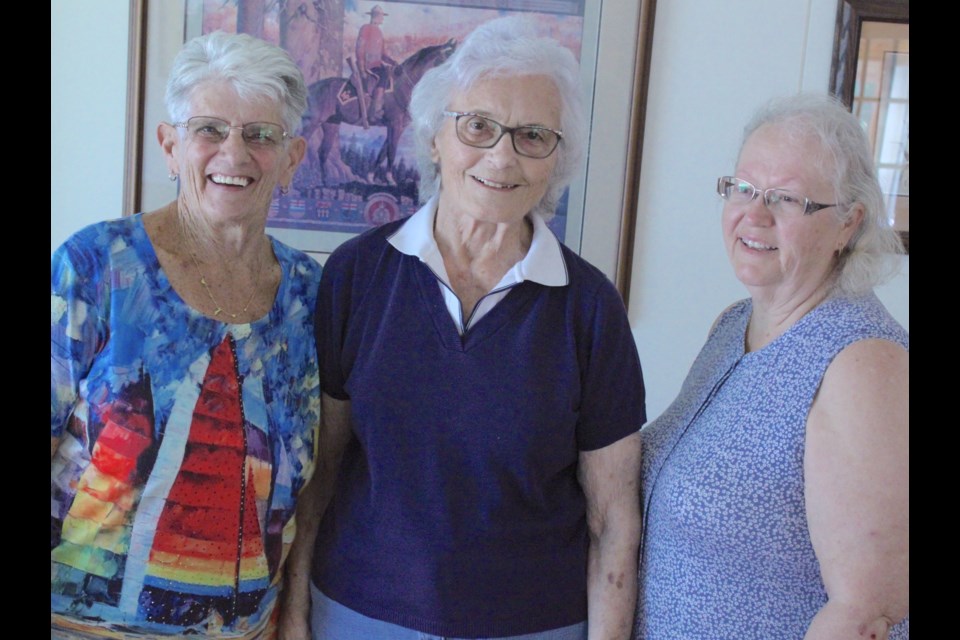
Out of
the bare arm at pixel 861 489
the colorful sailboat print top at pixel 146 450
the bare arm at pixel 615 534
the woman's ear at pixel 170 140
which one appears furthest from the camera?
the bare arm at pixel 615 534

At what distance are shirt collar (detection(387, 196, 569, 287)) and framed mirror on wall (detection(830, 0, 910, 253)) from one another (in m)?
0.93

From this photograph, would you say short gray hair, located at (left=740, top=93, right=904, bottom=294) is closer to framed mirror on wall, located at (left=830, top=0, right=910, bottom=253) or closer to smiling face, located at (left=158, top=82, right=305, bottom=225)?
framed mirror on wall, located at (left=830, top=0, right=910, bottom=253)

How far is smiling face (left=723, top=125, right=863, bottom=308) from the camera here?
135 cm

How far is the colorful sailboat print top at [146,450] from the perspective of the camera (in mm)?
1287

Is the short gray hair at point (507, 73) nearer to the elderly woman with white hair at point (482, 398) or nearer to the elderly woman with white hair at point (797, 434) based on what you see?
the elderly woman with white hair at point (482, 398)

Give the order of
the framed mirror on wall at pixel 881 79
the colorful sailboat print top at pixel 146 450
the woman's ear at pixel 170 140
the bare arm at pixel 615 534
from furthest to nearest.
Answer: the framed mirror on wall at pixel 881 79 < the bare arm at pixel 615 534 < the woman's ear at pixel 170 140 < the colorful sailboat print top at pixel 146 450

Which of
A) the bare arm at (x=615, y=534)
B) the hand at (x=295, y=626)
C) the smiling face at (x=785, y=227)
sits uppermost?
the smiling face at (x=785, y=227)

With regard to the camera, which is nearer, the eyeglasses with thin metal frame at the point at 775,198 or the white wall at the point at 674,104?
the eyeglasses with thin metal frame at the point at 775,198

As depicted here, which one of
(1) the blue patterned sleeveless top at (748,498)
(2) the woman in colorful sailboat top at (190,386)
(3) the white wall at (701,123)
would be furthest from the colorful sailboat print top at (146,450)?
(3) the white wall at (701,123)

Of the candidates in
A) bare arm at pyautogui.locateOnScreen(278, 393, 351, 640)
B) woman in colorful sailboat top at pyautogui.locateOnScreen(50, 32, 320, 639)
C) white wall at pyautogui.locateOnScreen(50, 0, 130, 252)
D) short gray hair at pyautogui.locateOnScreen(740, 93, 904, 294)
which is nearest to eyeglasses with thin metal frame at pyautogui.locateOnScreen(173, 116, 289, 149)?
woman in colorful sailboat top at pyautogui.locateOnScreen(50, 32, 320, 639)

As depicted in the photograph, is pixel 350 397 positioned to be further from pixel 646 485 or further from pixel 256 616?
pixel 646 485

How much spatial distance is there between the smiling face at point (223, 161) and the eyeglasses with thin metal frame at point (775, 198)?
0.75 meters
